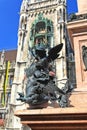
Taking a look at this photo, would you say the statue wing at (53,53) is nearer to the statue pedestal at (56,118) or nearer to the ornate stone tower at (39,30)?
the statue pedestal at (56,118)

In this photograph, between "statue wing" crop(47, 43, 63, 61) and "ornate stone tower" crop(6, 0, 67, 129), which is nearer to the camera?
"statue wing" crop(47, 43, 63, 61)

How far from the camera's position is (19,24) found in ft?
123

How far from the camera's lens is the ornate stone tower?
31123 mm

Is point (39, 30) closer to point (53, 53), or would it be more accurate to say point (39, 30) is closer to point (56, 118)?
point (53, 53)

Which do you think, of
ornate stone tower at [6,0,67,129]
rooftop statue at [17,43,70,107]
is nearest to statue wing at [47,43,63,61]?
rooftop statue at [17,43,70,107]

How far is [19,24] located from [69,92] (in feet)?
111

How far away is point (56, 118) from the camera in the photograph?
12.5ft

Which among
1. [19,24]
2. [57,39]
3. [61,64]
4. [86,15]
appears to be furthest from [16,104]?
[86,15]

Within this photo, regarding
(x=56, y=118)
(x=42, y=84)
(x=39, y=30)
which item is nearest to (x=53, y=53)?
(x=42, y=84)

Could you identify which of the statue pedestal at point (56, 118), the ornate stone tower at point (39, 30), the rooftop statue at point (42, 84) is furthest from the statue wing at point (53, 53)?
the ornate stone tower at point (39, 30)

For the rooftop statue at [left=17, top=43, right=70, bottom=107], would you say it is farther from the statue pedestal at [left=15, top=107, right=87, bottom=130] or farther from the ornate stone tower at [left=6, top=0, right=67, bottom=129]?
the ornate stone tower at [left=6, top=0, right=67, bottom=129]

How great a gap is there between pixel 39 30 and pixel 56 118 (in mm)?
32540

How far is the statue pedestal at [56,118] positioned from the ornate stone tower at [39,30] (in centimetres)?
2553

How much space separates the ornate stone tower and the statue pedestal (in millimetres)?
25528
